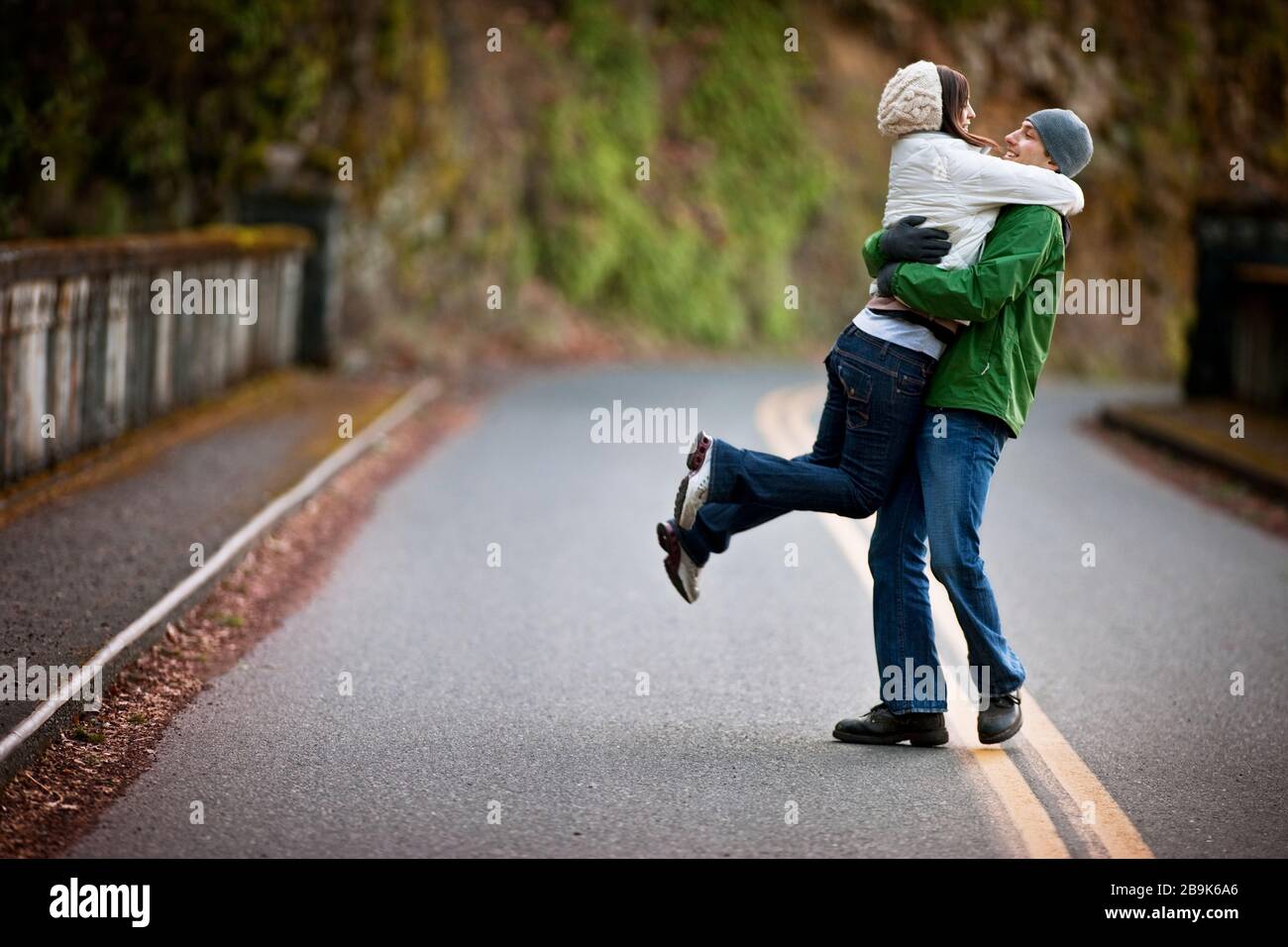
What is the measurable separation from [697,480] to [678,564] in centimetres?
41

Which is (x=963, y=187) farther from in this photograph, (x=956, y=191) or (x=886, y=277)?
(x=886, y=277)

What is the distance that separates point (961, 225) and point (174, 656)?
365 centimetres

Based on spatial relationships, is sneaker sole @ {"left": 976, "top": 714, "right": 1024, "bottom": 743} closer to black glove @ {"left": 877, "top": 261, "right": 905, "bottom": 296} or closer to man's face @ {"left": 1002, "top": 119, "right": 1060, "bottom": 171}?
black glove @ {"left": 877, "top": 261, "right": 905, "bottom": 296}

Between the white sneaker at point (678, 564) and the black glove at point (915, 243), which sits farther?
the white sneaker at point (678, 564)

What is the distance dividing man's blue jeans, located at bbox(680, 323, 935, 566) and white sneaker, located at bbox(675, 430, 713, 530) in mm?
25

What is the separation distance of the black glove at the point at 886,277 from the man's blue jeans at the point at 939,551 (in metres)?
0.44

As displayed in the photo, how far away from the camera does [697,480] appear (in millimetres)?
5824

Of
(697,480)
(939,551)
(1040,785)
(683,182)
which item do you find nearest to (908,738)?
(1040,785)

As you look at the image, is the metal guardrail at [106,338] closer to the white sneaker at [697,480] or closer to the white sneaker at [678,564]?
the white sneaker at [678,564]

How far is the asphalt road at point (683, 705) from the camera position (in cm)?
499

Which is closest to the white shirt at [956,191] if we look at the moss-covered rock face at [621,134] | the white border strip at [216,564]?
the white border strip at [216,564]

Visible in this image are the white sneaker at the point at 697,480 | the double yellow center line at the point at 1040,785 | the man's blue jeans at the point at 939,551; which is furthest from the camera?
the white sneaker at the point at 697,480

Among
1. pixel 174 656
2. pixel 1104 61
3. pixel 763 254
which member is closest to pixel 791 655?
pixel 174 656

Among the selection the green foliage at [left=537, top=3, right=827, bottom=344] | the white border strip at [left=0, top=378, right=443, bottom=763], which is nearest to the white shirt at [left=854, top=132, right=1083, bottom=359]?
the white border strip at [left=0, top=378, right=443, bottom=763]
